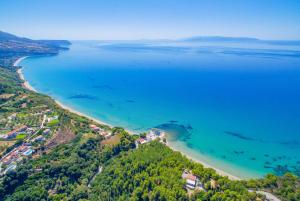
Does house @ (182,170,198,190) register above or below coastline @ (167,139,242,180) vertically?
above

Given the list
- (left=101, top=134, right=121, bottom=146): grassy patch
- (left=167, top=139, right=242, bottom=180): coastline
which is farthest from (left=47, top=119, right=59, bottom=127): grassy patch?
(left=167, top=139, right=242, bottom=180): coastline

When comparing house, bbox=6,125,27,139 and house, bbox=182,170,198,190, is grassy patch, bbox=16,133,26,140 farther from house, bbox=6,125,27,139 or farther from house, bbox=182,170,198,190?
house, bbox=182,170,198,190

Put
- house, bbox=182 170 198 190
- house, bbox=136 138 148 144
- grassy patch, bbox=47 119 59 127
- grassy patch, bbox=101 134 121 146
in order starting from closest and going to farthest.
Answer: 1. house, bbox=182 170 198 190
2. grassy patch, bbox=101 134 121 146
3. house, bbox=136 138 148 144
4. grassy patch, bbox=47 119 59 127

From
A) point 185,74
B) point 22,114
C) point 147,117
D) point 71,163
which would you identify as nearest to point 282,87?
point 185,74

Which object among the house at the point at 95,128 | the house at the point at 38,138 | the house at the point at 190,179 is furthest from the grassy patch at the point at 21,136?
the house at the point at 190,179

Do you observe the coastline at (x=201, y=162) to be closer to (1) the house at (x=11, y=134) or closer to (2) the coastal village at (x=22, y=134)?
(2) the coastal village at (x=22, y=134)

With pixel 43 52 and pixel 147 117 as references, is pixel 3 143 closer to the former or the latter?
pixel 147 117

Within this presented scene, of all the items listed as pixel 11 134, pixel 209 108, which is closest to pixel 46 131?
pixel 11 134

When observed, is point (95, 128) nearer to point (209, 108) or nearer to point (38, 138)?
point (38, 138)

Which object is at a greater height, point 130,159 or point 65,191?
point 130,159

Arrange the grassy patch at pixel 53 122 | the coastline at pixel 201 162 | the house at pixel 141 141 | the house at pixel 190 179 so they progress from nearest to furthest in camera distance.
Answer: the house at pixel 190 179
the coastline at pixel 201 162
the house at pixel 141 141
the grassy patch at pixel 53 122

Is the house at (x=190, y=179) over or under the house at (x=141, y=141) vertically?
over
